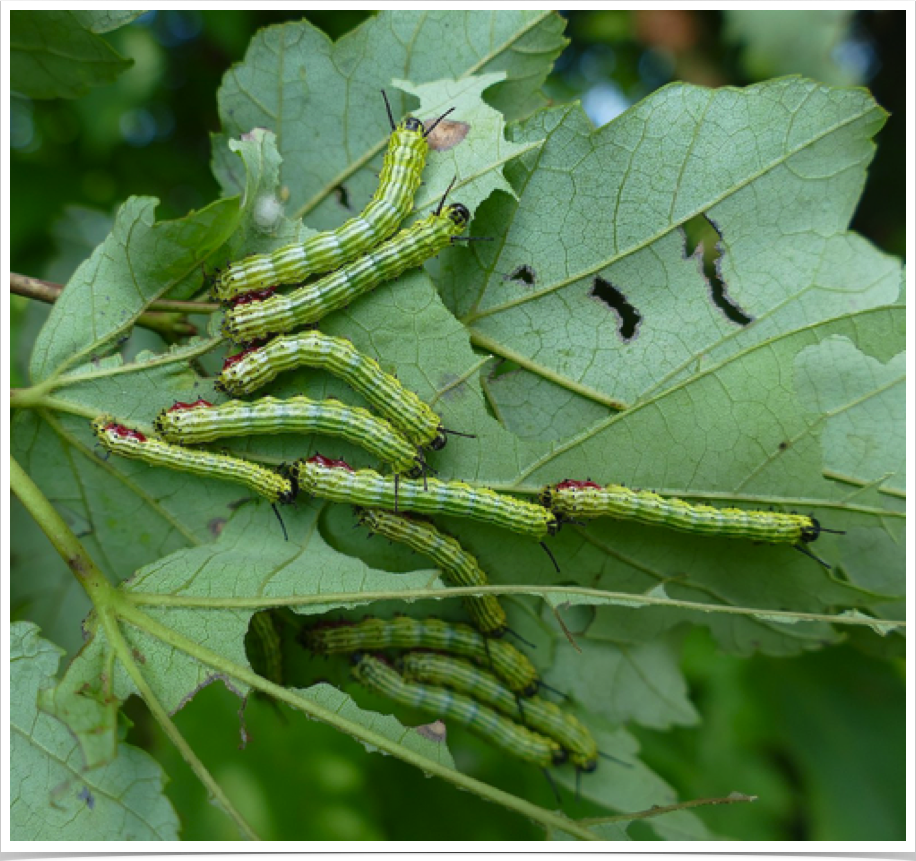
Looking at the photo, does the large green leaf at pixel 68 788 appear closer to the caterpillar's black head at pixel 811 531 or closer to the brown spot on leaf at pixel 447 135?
the brown spot on leaf at pixel 447 135

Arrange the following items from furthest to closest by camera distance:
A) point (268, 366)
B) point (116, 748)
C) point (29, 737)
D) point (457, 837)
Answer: point (457, 837) < point (268, 366) < point (29, 737) < point (116, 748)

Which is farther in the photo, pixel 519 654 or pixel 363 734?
pixel 519 654

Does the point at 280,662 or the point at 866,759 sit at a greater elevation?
the point at 866,759

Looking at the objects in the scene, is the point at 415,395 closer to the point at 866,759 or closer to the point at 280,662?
the point at 280,662

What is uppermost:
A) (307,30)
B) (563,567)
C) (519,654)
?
(307,30)

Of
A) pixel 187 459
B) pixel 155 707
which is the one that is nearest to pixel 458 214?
pixel 187 459

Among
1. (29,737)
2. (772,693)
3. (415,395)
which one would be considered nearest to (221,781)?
(29,737)

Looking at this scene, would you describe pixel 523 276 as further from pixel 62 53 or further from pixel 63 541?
pixel 62 53
